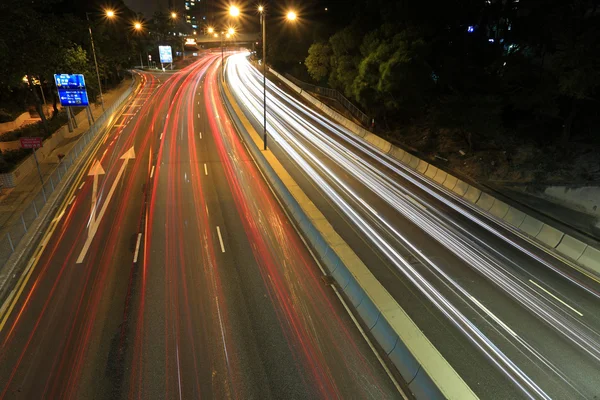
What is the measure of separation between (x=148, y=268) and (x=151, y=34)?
109 metres

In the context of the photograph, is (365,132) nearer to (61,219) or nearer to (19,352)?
(61,219)

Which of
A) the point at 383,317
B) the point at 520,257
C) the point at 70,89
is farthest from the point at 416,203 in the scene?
the point at 70,89

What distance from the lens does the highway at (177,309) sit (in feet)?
31.6

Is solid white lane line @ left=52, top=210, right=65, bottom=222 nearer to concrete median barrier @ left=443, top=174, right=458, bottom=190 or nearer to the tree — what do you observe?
concrete median barrier @ left=443, top=174, right=458, bottom=190

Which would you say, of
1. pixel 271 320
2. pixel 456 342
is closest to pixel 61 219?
pixel 271 320

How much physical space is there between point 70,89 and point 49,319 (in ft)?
106

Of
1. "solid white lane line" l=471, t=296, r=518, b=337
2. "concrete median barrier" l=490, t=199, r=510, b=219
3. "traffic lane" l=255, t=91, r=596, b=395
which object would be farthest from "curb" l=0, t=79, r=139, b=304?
"concrete median barrier" l=490, t=199, r=510, b=219

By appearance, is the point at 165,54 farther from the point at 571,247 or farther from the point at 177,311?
the point at 571,247

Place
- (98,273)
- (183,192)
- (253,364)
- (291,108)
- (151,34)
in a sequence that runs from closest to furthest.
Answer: (253,364), (98,273), (183,192), (291,108), (151,34)

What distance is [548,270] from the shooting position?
1591cm

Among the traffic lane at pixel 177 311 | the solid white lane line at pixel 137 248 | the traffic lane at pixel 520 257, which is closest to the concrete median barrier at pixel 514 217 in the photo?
the traffic lane at pixel 520 257

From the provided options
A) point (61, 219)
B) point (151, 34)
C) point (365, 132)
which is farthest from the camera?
point (151, 34)

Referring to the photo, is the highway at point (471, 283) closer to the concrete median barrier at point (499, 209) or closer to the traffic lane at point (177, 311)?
the concrete median barrier at point (499, 209)

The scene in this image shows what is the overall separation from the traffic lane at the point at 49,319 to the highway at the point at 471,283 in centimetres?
1107
